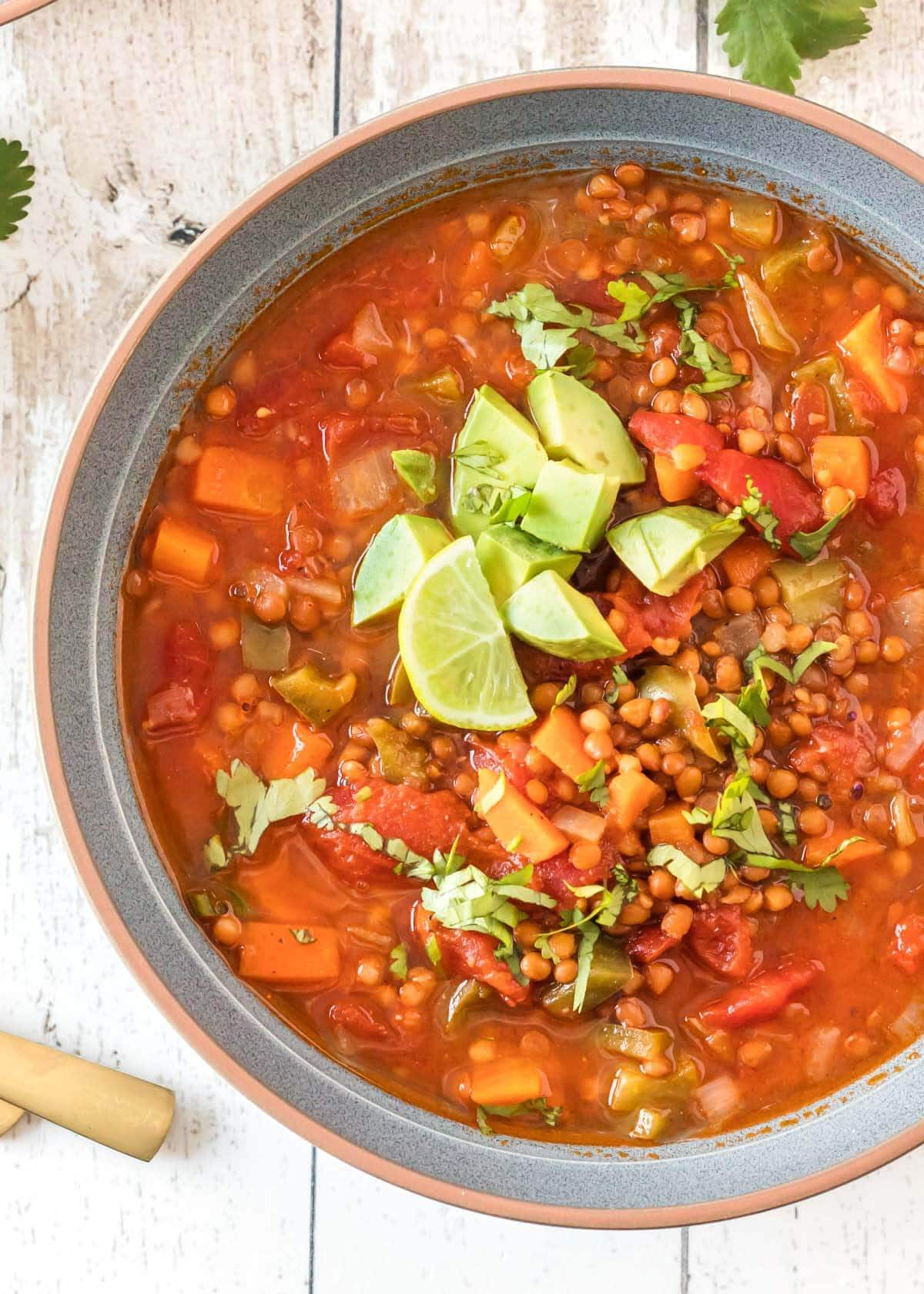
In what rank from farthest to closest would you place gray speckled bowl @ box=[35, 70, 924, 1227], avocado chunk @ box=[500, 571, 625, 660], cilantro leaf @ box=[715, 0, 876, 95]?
cilantro leaf @ box=[715, 0, 876, 95]
avocado chunk @ box=[500, 571, 625, 660]
gray speckled bowl @ box=[35, 70, 924, 1227]

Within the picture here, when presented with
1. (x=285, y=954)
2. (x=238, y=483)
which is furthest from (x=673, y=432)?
(x=285, y=954)

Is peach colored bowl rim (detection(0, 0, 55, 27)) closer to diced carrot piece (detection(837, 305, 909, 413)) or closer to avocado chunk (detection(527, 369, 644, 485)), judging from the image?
avocado chunk (detection(527, 369, 644, 485))

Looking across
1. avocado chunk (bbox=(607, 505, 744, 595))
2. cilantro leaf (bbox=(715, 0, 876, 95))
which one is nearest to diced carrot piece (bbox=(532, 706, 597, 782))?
avocado chunk (bbox=(607, 505, 744, 595))

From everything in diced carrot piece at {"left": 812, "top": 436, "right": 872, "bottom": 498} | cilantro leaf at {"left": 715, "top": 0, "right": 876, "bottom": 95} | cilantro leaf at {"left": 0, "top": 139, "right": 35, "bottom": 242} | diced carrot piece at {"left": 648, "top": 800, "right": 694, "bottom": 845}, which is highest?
cilantro leaf at {"left": 715, "top": 0, "right": 876, "bottom": 95}

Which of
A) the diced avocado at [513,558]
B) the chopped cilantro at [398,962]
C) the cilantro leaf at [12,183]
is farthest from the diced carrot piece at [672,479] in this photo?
the cilantro leaf at [12,183]

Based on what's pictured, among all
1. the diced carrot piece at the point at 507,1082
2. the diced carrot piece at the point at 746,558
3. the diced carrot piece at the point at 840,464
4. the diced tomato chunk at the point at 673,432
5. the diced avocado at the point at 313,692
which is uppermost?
the diced tomato chunk at the point at 673,432

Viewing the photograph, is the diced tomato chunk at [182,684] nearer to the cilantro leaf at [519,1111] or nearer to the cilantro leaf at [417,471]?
the cilantro leaf at [417,471]

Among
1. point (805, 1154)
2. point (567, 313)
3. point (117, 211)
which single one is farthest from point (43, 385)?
point (805, 1154)
